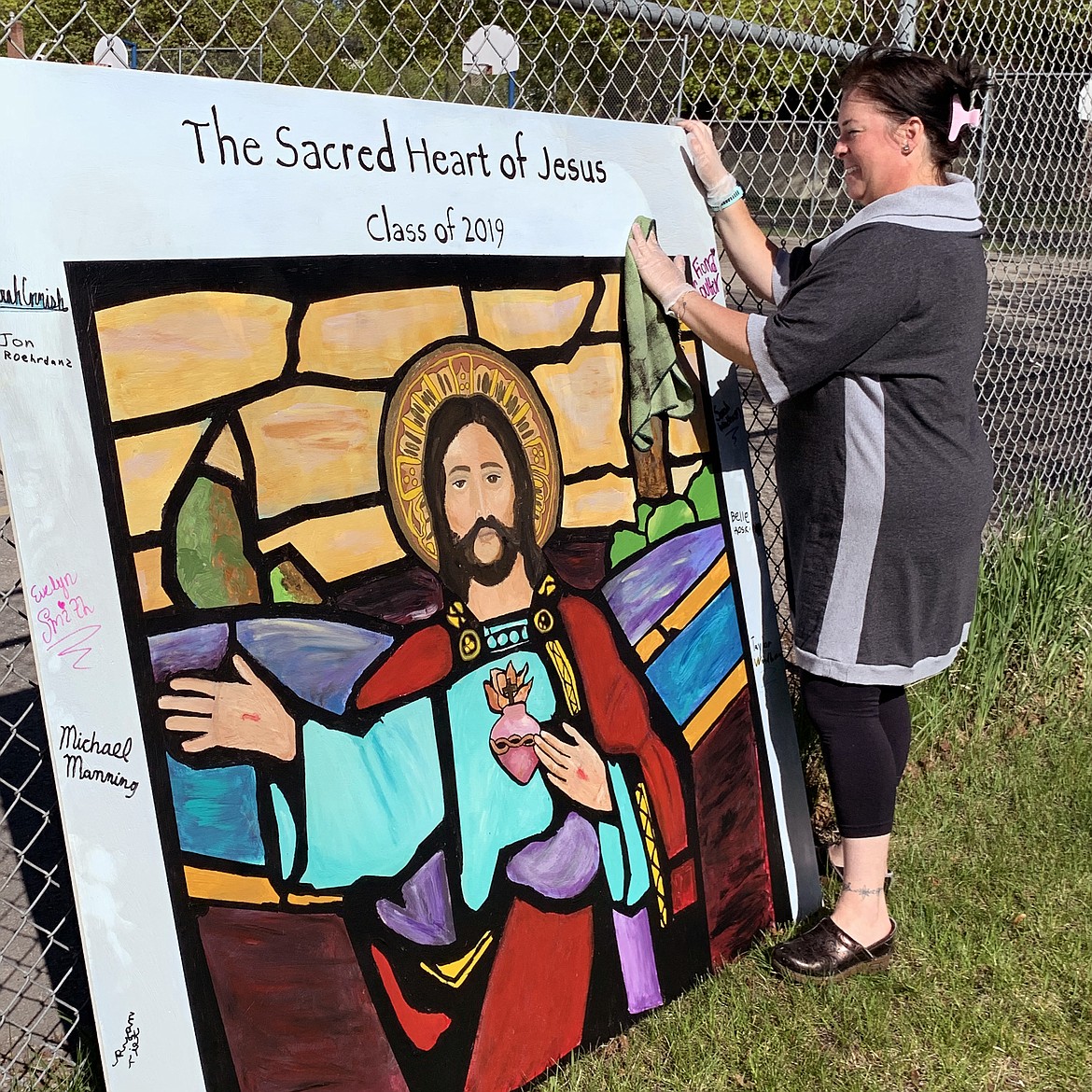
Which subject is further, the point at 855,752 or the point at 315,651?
the point at 855,752

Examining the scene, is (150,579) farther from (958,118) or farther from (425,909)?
(958,118)

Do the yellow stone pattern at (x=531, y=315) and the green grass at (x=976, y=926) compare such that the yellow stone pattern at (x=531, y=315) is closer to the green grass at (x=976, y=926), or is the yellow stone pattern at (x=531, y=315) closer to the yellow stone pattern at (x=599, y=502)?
the yellow stone pattern at (x=599, y=502)

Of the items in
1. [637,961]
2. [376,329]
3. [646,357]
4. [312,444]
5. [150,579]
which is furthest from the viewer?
[646,357]

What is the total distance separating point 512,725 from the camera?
2391mm

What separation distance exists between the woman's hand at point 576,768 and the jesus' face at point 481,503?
0.36 meters

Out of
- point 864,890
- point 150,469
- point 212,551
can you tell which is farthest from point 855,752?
point 150,469

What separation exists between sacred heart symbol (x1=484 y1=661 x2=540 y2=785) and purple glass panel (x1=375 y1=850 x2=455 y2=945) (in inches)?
9.6

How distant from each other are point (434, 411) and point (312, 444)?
0.96 ft

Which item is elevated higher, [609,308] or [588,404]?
[609,308]

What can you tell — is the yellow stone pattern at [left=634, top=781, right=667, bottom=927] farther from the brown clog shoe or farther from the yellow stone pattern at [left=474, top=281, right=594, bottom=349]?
the yellow stone pattern at [left=474, top=281, right=594, bottom=349]

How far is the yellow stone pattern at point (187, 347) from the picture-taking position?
1.83m
